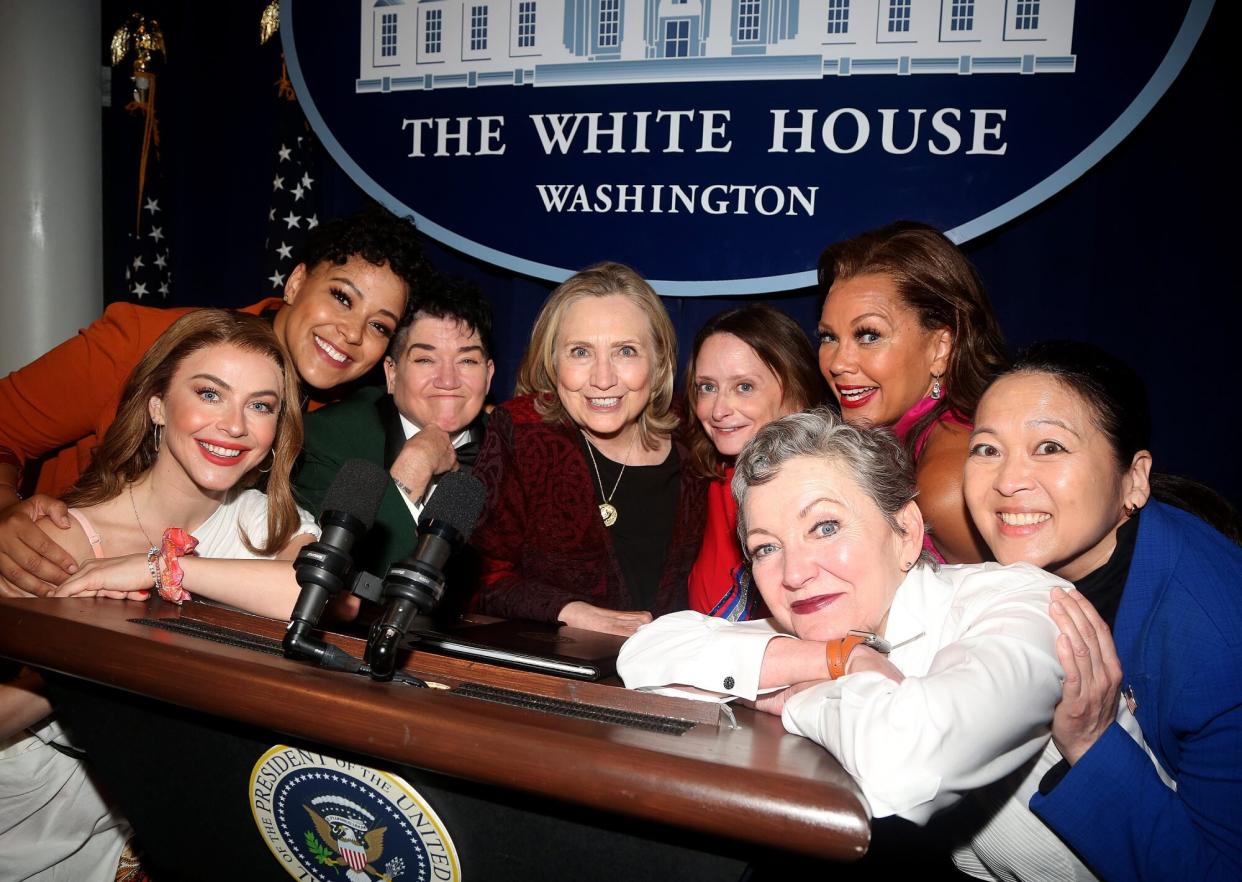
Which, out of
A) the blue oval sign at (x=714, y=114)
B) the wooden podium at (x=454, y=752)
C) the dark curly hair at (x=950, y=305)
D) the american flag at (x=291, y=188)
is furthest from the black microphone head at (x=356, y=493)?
the american flag at (x=291, y=188)

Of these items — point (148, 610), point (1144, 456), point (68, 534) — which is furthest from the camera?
point (68, 534)

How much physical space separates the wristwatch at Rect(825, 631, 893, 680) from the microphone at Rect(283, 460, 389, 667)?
830 millimetres

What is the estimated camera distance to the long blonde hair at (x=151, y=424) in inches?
100

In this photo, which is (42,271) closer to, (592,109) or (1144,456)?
(592,109)

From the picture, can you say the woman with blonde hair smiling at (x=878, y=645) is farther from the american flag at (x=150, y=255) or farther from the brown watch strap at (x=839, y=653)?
the american flag at (x=150, y=255)

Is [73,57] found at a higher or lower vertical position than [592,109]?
higher

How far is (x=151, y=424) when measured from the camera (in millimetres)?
2588

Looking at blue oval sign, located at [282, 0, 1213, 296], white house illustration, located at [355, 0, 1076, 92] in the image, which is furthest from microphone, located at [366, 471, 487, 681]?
white house illustration, located at [355, 0, 1076, 92]

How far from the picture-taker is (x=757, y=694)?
1.61m

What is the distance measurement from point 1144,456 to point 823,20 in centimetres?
208

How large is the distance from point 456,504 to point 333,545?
215 mm

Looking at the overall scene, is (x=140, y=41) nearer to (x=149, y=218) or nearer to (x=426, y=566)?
(x=149, y=218)

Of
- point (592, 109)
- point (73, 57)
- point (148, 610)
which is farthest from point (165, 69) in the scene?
point (148, 610)

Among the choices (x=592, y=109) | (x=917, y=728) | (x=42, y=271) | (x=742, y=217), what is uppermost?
(x=592, y=109)
